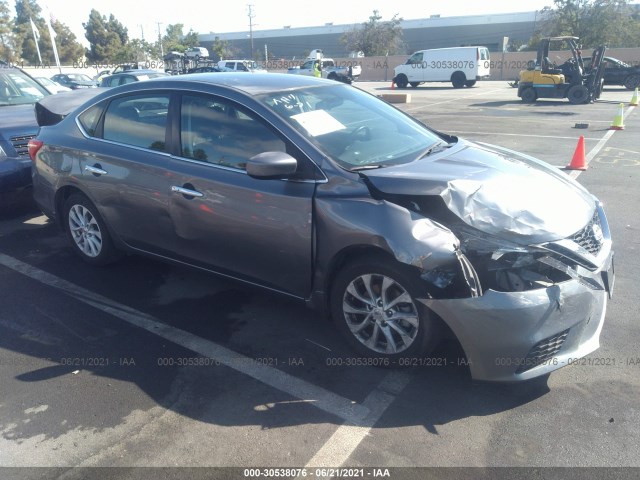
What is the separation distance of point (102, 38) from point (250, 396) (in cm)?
6611

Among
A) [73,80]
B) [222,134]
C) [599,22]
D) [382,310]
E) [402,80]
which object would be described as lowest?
[382,310]

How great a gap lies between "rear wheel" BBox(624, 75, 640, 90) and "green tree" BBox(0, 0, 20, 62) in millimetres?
54752

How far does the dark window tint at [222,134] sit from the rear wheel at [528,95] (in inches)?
802

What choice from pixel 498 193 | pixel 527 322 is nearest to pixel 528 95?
pixel 498 193

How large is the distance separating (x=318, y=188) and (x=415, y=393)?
1384 millimetres

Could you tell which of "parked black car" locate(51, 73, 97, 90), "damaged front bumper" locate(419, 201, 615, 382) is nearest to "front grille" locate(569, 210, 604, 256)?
"damaged front bumper" locate(419, 201, 615, 382)

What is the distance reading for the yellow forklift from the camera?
68.2 ft

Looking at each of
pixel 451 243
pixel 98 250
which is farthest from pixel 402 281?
pixel 98 250

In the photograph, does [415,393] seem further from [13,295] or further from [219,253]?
[13,295]

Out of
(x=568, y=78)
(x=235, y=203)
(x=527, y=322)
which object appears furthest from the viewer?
(x=568, y=78)

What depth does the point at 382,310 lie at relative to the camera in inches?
132

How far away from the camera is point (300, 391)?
3.29 meters

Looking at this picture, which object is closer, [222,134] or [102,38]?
[222,134]

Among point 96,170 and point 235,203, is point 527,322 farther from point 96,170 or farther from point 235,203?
point 96,170
